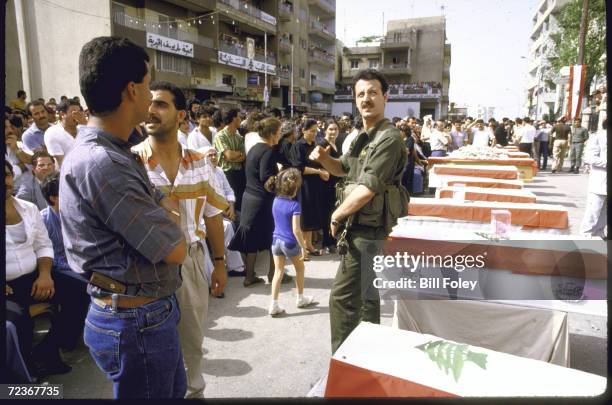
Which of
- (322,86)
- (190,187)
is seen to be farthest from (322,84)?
(190,187)

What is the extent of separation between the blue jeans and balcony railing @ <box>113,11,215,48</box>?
20520mm

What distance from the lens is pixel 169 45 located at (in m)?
21.3

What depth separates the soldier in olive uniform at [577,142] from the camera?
551 inches

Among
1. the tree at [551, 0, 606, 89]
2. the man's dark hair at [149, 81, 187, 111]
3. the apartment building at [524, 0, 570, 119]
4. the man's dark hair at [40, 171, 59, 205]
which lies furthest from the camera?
the apartment building at [524, 0, 570, 119]

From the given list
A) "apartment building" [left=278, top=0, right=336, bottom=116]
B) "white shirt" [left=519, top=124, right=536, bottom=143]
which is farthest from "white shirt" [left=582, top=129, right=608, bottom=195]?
"apartment building" [left=278, top=0, right=336, bottom=116]

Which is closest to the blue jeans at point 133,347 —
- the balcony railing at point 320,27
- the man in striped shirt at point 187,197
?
the man in striped shirt at point 187,197

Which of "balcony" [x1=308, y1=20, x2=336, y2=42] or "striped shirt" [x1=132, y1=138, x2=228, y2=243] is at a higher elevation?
"balcony" [x1=308, y1=20, x2=336, y2=42]

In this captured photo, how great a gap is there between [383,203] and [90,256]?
1.75 metres

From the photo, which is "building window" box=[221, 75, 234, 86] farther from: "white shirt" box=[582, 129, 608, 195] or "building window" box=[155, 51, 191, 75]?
"white shirt" box=[582, 129, 608, 195]

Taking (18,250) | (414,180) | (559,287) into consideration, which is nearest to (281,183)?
(18,250)

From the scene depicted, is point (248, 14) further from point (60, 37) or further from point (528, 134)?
point (528, 134)

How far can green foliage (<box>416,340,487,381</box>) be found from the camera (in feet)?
5.58

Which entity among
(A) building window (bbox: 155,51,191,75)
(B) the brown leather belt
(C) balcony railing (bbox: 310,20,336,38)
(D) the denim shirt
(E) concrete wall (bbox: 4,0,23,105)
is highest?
(C) balcony railing (bbox: 310,20,336,38)

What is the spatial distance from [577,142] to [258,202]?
13886mm
